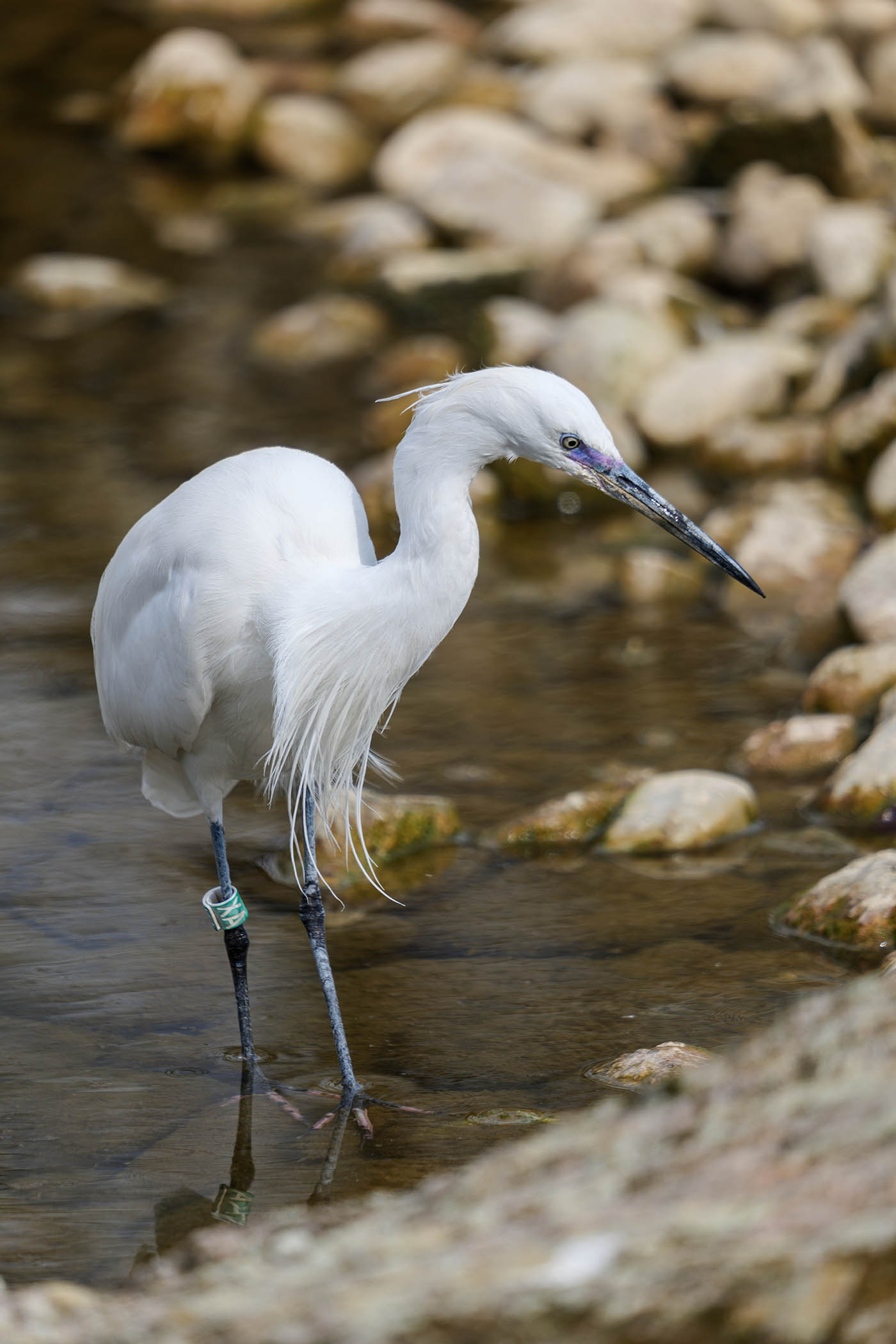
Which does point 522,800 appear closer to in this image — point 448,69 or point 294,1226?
point 294,1226

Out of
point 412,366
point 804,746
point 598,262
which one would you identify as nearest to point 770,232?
point 598,262

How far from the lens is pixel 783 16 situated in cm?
1381

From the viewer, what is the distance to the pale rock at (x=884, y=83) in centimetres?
1243

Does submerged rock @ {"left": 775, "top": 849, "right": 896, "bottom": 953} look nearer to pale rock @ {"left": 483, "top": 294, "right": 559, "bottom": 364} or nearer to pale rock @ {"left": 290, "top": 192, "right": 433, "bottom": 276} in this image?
pale rock @ {"left": 483, "top": 294, "right": 559, "bottom": 364}

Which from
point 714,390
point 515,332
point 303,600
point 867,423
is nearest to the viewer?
point 303,600

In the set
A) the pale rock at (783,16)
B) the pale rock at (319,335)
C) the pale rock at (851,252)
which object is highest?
the pale rock at (783,16)

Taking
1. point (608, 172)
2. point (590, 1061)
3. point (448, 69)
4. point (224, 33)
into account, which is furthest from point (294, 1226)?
point (224, 33)

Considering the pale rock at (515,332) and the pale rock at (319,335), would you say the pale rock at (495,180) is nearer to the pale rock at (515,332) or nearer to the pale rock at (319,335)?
the pale rock at (319,335)

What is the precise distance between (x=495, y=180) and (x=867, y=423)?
4990 millimetres

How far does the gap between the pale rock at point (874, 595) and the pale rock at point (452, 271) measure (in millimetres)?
4897

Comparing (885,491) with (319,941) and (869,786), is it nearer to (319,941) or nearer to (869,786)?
(869,786)

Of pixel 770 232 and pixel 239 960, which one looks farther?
pixel 770 232

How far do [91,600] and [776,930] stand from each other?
3875 millimetres

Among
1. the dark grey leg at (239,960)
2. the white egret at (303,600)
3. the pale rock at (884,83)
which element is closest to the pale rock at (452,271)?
the pale rock at (884,83)
